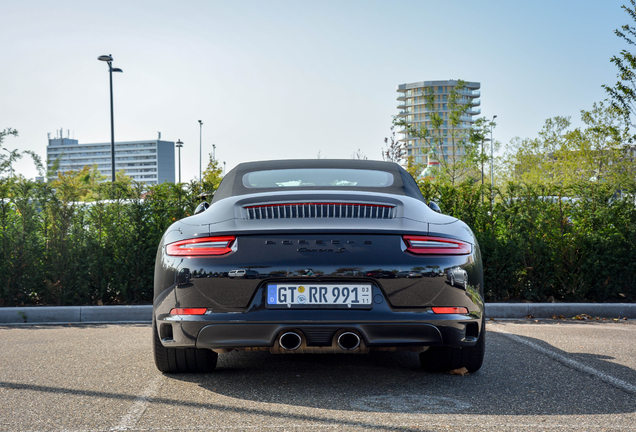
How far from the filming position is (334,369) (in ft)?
14.5

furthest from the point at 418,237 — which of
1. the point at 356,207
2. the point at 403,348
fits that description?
the point at 403,348

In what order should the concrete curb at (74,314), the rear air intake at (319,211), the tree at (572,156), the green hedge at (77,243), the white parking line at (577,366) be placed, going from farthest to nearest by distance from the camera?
the tree at (572,156) < the green hedge at (77,243) < the concrete curb at (74,314) < the white parking line at (577,366) < the rear air intake at (319,211)

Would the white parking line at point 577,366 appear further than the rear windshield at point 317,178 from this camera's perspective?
No

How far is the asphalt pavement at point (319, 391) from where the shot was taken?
3.16 meters

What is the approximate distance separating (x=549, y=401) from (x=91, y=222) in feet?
20.3

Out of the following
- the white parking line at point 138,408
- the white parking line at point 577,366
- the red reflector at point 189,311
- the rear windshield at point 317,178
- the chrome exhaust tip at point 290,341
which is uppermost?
the rear windshield at point 317,178

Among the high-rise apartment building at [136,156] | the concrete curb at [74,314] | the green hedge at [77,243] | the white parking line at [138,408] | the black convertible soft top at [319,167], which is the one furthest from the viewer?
the high-rise apartment building at [136,156]

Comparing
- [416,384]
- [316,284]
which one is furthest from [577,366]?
[316,284]

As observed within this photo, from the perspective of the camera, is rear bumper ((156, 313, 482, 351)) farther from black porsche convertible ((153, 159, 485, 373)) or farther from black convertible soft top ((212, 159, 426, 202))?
black convertible soft top ((212, 159, 426, 202))

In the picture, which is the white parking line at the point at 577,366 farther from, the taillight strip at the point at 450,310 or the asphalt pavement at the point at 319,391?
the taillight strip at the point at 450,310

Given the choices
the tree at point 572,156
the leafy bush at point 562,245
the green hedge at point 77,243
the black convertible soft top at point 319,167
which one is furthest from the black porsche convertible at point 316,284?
the tree at point 572,156

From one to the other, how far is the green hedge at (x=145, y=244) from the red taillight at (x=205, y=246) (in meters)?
4.37

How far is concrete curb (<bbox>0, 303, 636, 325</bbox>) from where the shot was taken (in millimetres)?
7047

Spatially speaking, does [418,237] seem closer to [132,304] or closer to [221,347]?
[221,347]
